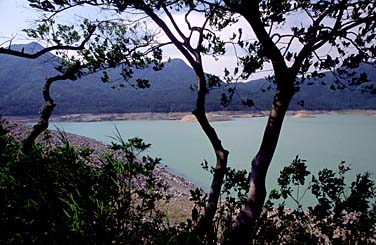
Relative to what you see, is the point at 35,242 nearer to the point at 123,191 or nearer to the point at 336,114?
the point at 123,191

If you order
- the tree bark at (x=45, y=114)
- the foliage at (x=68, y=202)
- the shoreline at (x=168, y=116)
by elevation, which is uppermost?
the tree bark at (x=45, y=114)

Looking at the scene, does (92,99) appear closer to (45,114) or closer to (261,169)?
(45,114)

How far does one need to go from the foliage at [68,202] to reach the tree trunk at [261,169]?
2.00 ft

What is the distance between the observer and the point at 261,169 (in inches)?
107

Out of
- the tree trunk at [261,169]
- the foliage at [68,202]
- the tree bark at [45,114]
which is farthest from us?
the tree bark at [45,114]

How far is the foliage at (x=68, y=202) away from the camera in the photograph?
1814 mm

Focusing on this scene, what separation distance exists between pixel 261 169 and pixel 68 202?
1393 mm

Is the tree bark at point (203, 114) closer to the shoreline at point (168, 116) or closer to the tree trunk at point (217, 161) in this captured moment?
the tree trunk at point (217, 161)

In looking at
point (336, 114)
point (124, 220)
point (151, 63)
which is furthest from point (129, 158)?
point (336, 114)

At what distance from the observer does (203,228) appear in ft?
7.40

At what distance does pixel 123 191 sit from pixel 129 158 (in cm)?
31

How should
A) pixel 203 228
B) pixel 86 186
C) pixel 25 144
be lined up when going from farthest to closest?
pixel 25 144, pixel 203 228, pixel 86 186

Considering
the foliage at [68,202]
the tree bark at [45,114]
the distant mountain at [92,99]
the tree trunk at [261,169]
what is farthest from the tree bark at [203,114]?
the distant mountain at [92,99]

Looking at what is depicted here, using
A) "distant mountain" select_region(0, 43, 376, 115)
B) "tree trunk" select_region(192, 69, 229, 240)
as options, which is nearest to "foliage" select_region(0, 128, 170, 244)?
"tree trunk" select_region(192, 69, 229, 240)
